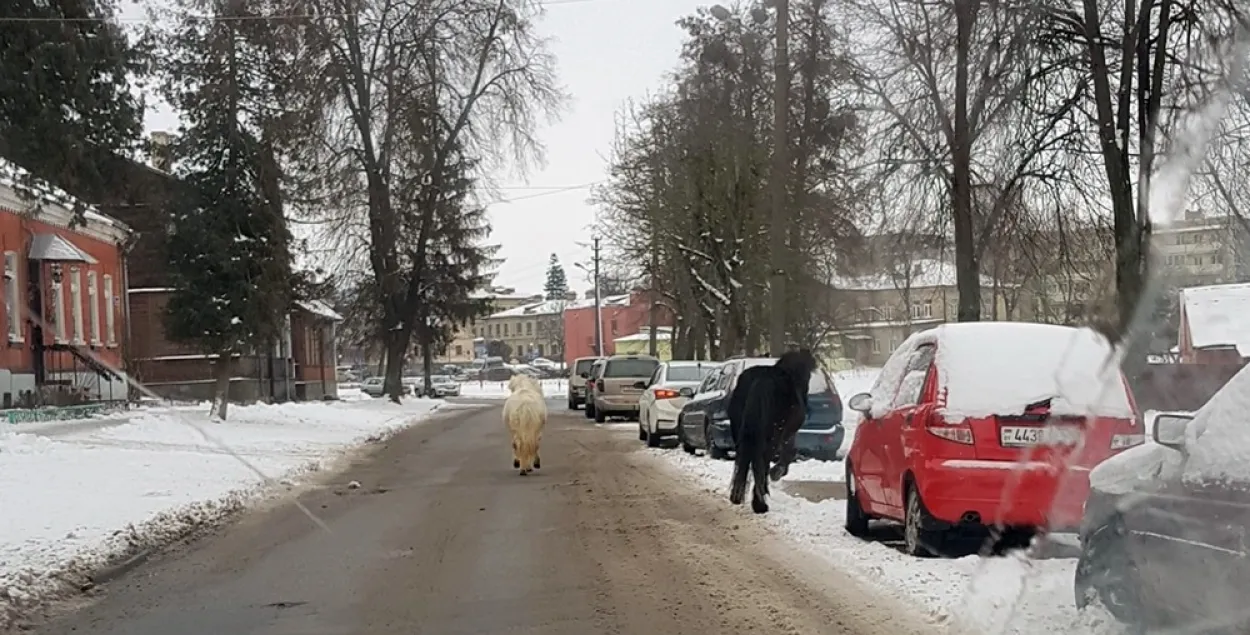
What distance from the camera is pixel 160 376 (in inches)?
1796

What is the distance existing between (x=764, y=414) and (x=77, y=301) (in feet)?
97.9

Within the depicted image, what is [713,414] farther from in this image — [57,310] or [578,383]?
[578,383]

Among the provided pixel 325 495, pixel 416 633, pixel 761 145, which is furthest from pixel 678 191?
pixel 416 633

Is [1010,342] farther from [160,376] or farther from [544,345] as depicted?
[544,345]

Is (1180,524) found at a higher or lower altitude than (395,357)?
lower

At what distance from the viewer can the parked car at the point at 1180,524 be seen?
5.67 meters

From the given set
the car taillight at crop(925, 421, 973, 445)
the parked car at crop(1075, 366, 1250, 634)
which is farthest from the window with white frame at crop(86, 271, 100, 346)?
the parked car at crop(1075, 366, 1250, 634)

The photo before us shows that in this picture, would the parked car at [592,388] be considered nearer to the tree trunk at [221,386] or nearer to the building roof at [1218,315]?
the tree trunk at [221,386]

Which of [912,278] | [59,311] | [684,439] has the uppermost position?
[59,311]

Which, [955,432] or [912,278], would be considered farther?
[912,278]

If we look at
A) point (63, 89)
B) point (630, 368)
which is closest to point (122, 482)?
point (63, 89)

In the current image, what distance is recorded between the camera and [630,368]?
36906 millimetres

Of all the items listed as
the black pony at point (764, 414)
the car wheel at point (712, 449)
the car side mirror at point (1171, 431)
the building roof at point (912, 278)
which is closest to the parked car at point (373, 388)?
the building roof at point (912, 278)

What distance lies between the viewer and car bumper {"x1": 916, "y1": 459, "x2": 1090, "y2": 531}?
934 cm
